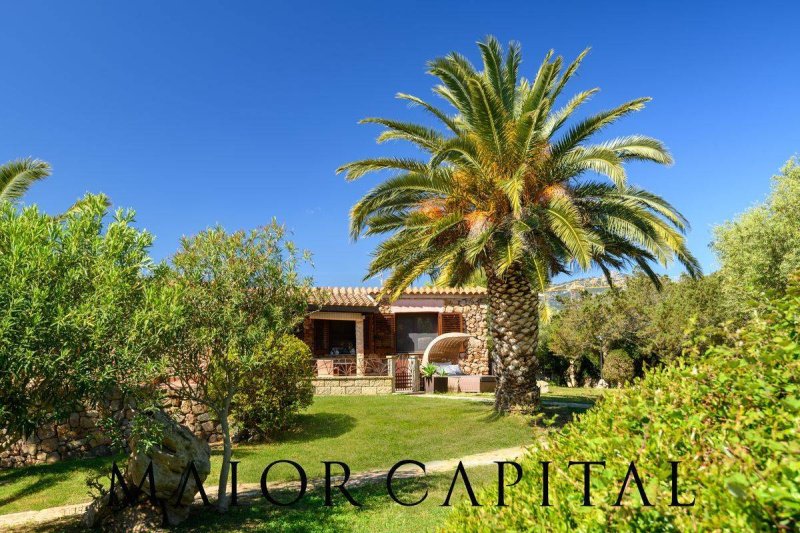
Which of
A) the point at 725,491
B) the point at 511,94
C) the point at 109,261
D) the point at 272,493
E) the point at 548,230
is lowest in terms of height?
the point at 272,493

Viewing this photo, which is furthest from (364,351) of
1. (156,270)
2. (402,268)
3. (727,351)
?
(727,351)

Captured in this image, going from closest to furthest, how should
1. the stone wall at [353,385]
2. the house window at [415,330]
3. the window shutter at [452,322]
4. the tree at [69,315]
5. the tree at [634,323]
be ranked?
the tree at [69,315], the stone wall at [353,385], the tree at [634,323], the window shutter at [452,322], the house window at [415,330]

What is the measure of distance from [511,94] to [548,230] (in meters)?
3.72

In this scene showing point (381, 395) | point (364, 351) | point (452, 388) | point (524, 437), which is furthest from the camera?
point (364, 351)

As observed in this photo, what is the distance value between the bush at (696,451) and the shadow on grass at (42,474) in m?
10.9

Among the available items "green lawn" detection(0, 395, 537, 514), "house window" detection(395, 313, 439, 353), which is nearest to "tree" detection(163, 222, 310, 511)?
"green lawn" detection(0, 395, 537, 514)

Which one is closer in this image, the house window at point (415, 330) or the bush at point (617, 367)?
the bush at point (617, 367)

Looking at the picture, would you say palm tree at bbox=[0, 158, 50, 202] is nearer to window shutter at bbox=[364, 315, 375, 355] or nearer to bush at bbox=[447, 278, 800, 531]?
window shutter at bbox=[364, 315, 375, 355]

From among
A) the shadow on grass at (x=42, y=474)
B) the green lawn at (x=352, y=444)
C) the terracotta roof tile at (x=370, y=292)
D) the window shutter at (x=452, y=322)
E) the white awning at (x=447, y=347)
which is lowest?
the shadow on grass at (x=42, y=474)

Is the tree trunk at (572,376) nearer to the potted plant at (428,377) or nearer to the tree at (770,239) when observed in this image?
the tree at (770,239)

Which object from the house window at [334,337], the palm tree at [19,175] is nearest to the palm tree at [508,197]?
the palm tree at [19,175]

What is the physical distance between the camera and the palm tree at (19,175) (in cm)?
1552

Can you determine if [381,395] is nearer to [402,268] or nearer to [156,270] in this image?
[402,268]

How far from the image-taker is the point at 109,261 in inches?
235
